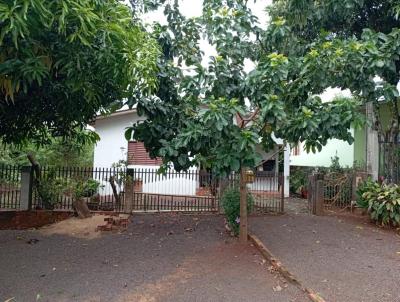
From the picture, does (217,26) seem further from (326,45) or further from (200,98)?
(326,45)

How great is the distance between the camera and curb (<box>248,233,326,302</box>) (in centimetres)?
481

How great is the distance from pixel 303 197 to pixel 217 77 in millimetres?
10327

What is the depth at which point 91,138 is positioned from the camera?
10.4 m

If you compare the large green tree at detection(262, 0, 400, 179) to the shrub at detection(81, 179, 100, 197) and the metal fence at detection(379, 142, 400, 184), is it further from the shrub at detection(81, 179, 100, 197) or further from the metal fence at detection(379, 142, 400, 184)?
the shrub at detection(81, 179, 100, 197)

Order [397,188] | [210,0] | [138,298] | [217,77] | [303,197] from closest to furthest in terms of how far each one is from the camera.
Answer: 1. [138,298]
2. [217,77]
3. [210,0]
4. [397,188]
5. [303,197]

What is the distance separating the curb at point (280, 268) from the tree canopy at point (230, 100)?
5.81 feet

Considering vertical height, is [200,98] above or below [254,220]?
above

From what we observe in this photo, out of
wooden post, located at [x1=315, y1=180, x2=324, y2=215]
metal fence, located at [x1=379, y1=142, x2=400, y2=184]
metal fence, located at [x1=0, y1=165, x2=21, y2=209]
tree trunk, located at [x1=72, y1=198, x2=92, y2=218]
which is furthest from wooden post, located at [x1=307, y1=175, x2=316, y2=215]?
metal fence, located at [x1=0, y1=165, x2=21, y2=209]

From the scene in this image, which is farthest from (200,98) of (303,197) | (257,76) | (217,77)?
(303,197)

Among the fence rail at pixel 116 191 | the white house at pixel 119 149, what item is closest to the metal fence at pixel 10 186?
the fence rail at pixel 116 191

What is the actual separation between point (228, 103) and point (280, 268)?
8.96 ft

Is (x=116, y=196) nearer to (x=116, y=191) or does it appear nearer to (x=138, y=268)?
(x=116, y=191)

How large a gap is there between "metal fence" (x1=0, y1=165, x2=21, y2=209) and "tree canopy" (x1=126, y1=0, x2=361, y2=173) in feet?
18.6

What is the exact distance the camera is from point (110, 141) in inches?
574
